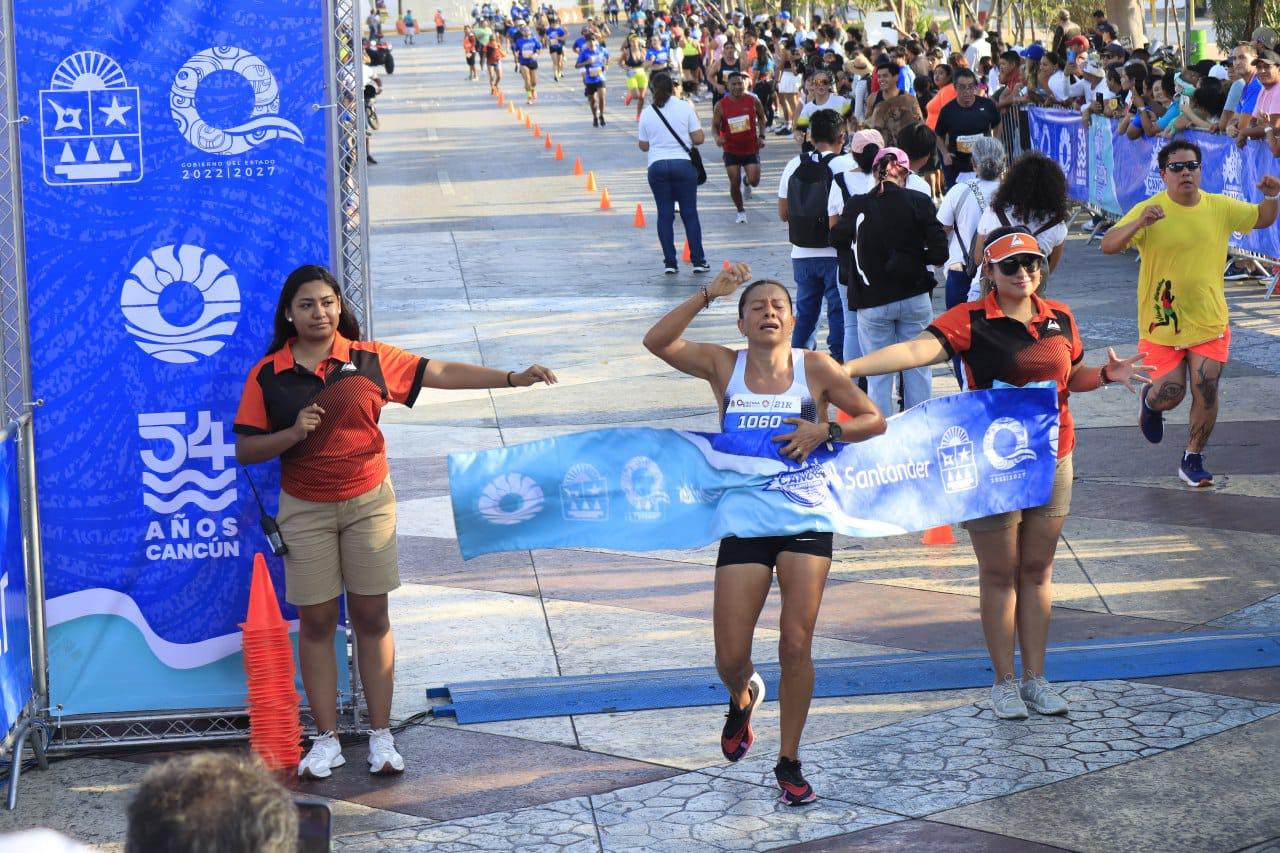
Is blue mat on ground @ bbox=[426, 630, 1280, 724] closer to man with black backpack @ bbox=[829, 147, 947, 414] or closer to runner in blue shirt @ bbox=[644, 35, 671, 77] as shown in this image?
man with black backpack @ bbox=[829, 147, 947, 414]

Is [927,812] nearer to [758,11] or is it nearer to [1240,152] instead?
[1240,152]

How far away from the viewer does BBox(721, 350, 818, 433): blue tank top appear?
5.68 m

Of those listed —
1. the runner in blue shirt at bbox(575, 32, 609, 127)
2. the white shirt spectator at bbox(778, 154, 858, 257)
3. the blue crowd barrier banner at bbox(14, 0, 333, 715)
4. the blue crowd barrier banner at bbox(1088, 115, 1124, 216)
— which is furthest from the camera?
the runner in blue shirt at bbox(575, 32, 609, 127)

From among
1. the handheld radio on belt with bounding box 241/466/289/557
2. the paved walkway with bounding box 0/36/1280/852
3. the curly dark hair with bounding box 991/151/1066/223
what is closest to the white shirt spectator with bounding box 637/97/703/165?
the paved walkway with bounding box 0/36/1280/852

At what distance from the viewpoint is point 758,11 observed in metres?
58.2

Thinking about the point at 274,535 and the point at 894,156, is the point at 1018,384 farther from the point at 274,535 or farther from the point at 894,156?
the point at 894,156

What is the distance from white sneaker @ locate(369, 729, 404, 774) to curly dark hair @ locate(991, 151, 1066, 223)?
4.57 meters

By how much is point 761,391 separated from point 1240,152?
10.7 m

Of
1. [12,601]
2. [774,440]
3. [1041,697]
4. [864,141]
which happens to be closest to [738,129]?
[864,141]

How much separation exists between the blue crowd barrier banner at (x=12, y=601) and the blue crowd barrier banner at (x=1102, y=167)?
15.1 meters

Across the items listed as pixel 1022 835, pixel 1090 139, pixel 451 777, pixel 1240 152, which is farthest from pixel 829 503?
pixel 1090 139

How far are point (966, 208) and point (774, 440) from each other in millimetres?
4823

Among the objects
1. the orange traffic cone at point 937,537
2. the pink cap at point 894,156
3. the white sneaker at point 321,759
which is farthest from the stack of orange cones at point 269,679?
the pink cap at point 894,156

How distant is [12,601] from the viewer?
5949mm
